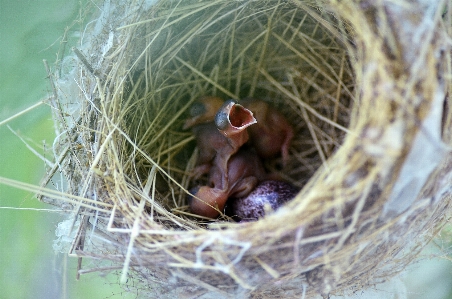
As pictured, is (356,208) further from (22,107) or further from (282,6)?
(22,107)

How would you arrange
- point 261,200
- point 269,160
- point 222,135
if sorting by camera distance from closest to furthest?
point 261,200 → point 222,135 → point 269,160

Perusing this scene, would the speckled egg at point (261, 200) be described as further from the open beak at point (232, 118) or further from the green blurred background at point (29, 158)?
the green blurred background at point (29, 158)

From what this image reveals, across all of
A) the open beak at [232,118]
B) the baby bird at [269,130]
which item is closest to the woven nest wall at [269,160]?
the baby bird at [269,130]

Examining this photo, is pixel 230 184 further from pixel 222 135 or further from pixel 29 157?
pixel 29 157

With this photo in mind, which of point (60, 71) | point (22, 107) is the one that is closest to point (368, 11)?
point (60, 71)

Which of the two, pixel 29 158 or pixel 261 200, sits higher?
pixel 29 158

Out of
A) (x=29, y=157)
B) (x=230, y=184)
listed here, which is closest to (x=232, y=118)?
(x=230, y=184)

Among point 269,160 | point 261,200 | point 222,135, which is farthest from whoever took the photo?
point 269,160

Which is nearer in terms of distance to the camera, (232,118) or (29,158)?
(232,118)
